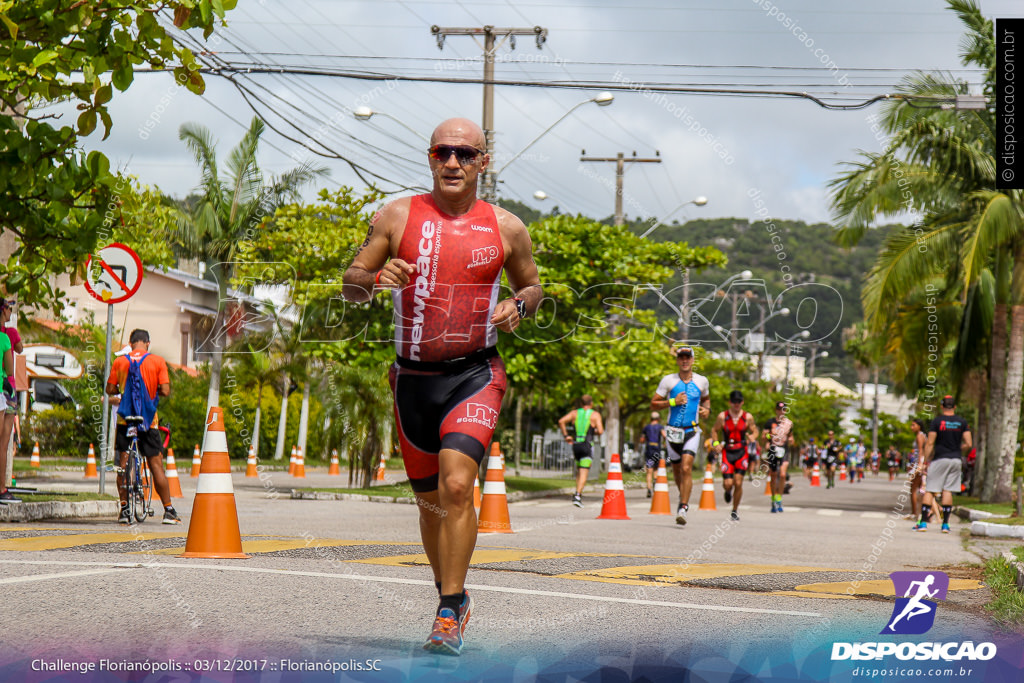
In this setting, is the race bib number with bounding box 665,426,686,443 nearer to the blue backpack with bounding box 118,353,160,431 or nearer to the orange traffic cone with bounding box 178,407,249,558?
the blue backpack with bounding box 118,353,160,431

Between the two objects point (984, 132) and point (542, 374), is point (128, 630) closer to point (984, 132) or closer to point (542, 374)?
point (542, 374)

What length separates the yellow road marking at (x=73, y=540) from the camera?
27.8ft

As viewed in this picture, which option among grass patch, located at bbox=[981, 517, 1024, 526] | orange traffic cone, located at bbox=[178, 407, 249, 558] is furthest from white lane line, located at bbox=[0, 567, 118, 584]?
grass patch, located at bbox=[981, 517, 1024, 526]

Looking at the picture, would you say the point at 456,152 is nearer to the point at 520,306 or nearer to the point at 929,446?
the point at 520,306

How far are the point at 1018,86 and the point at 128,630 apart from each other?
9.32m

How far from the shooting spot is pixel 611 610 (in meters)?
6.12

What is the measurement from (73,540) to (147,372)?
2884mm

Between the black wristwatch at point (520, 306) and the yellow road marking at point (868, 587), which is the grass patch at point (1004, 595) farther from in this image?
the black wristwatch at point (520, 306)

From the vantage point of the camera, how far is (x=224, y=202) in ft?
121

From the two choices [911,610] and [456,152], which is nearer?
[456,152]

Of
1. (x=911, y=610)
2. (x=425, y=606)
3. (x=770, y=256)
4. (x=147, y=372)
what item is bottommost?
(x=425, y=606)

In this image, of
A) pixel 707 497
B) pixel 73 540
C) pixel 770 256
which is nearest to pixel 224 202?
pixel 707 497

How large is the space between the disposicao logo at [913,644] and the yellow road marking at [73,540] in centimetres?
553

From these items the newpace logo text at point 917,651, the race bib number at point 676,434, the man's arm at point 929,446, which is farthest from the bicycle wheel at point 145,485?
the man's arm at point 929,446
